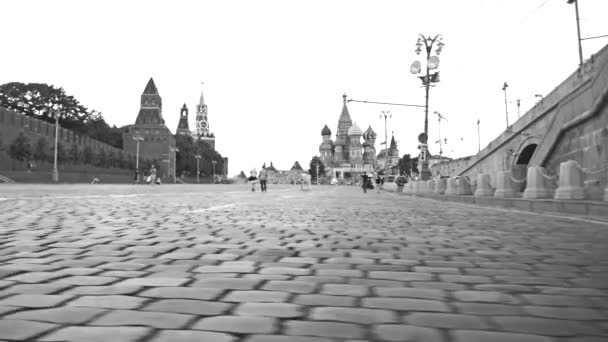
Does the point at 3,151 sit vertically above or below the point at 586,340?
above

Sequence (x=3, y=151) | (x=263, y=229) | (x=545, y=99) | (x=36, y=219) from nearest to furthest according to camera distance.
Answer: (x=263, y=229) < (x=36, y=219) < (x=545, y=99) < (x=3, y=151)

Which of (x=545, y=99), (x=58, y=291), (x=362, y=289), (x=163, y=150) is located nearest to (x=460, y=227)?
(x=362, y=289)

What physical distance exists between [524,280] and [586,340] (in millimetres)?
1332

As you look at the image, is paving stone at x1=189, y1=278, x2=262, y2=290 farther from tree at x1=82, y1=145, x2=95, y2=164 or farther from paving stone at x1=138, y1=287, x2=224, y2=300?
tree at x1=82, y1=145, x2=95, y2=164

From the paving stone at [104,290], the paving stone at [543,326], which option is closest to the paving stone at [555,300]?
the paving stone at [543,326]

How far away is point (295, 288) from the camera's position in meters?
2.88

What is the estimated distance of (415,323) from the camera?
2.21 m

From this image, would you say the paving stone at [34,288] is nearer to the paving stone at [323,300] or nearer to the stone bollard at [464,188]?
the paving stone at [323,300]

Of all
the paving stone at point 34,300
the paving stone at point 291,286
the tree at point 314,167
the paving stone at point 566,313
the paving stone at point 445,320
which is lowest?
the paving stone at point 566,313

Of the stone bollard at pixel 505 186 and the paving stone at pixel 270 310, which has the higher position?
the stone bollard at pixel 505 186

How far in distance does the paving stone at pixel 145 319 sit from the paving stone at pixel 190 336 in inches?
3.3

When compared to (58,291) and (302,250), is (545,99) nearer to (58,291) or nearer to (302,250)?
(302,250)

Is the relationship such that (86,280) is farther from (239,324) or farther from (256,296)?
(239,324)

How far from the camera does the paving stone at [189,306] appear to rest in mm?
2305
